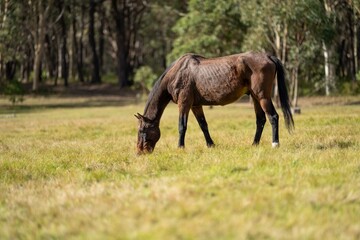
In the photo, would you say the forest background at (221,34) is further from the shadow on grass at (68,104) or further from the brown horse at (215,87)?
the brown horse at (215,87)

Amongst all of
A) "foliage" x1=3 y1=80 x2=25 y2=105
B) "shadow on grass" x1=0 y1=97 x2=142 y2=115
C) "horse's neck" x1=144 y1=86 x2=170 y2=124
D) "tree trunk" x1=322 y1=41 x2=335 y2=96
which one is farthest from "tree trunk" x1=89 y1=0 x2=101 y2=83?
"horse's neck" x1=144 y1=86 x2=170 y2=124

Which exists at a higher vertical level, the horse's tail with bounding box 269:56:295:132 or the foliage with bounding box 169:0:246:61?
the foliage with bounding box 169:0:246:61

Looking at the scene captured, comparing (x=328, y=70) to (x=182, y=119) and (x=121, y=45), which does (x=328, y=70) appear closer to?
(x=121, y=45)

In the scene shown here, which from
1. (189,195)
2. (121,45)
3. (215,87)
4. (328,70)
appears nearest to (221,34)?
(328,70)

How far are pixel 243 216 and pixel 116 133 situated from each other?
15.0 m

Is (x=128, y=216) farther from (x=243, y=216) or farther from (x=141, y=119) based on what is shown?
(x=141, y=119)

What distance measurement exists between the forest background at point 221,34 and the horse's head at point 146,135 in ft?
69.7

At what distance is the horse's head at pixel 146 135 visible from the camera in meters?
12.1

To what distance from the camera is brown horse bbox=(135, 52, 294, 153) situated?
38.7ft

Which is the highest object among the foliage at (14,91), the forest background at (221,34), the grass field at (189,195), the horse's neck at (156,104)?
the forest background at (221,34)

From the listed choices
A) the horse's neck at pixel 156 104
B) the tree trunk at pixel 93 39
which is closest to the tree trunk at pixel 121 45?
the tree trunk at pixel 93 39

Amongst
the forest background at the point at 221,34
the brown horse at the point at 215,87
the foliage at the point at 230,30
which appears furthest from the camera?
the forest background at the point at 221,34

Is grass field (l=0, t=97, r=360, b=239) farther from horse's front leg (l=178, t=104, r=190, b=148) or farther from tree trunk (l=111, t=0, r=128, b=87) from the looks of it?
tree trunk (l=111, t=0, r=128, b=87)

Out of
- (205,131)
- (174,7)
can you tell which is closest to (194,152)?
(205,131)
